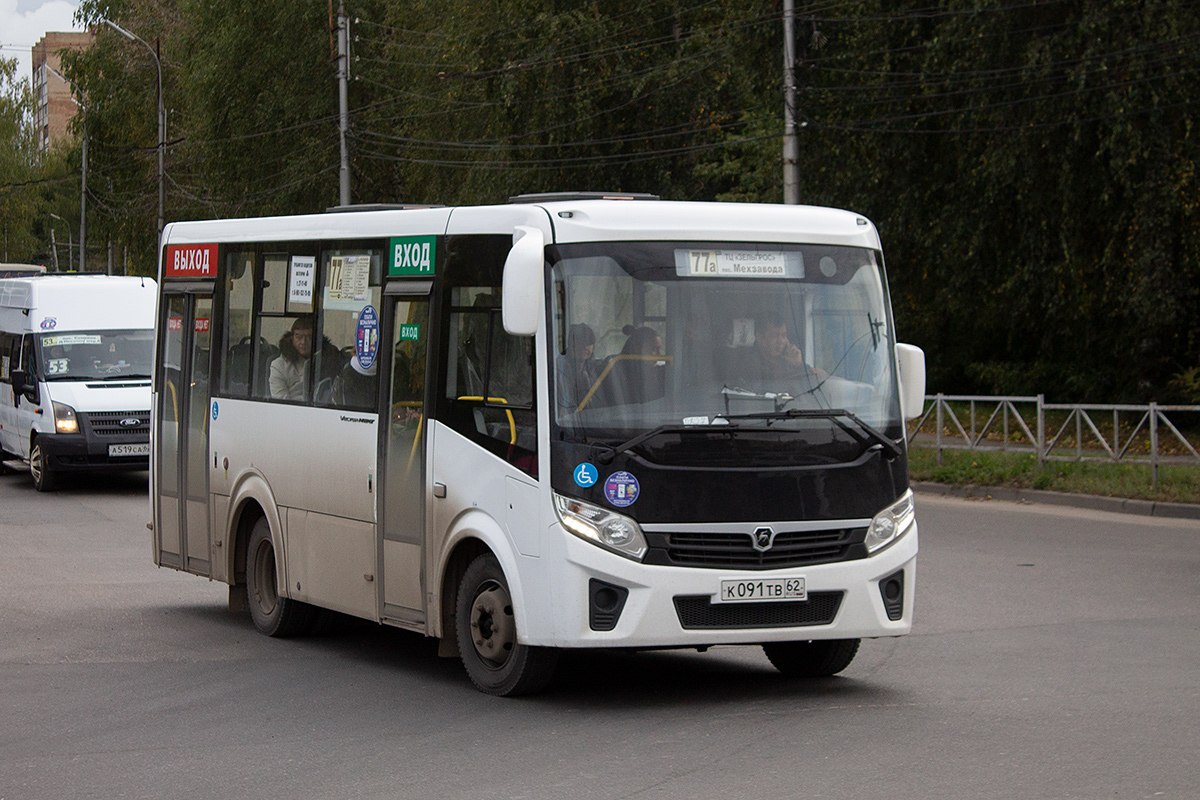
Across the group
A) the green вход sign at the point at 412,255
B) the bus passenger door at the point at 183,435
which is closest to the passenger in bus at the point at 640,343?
the green вход sign at the point at 412,255

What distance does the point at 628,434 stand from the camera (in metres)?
7.92

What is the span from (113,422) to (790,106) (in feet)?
39.8

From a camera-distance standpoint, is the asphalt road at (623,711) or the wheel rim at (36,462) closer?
the asphalt road at (623,711)

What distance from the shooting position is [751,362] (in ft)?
26.8

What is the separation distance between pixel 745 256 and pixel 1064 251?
70.2ft

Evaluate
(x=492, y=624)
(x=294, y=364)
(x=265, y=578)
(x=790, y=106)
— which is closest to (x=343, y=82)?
(x=790, y=106)

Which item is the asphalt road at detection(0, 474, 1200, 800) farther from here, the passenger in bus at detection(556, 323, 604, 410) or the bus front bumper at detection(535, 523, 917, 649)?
the passenger in bus at detection(556, 323, 604, 410)

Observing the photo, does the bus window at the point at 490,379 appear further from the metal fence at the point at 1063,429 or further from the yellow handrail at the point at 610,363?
the metal fence at the point at 1063,429

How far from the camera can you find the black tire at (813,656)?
8.81 metres

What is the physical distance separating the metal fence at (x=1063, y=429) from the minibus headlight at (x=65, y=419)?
11173mm

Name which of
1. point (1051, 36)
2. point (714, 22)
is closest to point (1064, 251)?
point (1051, 36)

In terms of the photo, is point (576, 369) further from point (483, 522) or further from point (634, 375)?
point (483, 522)

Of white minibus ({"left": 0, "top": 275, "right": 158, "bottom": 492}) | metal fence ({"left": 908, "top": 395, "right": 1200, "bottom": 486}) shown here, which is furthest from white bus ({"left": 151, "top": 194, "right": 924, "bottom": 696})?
white minibus ({"left": 0, "top": 275, "right": 158, "bottom": 492})

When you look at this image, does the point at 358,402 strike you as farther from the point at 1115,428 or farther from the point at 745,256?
the point at 1115,428
